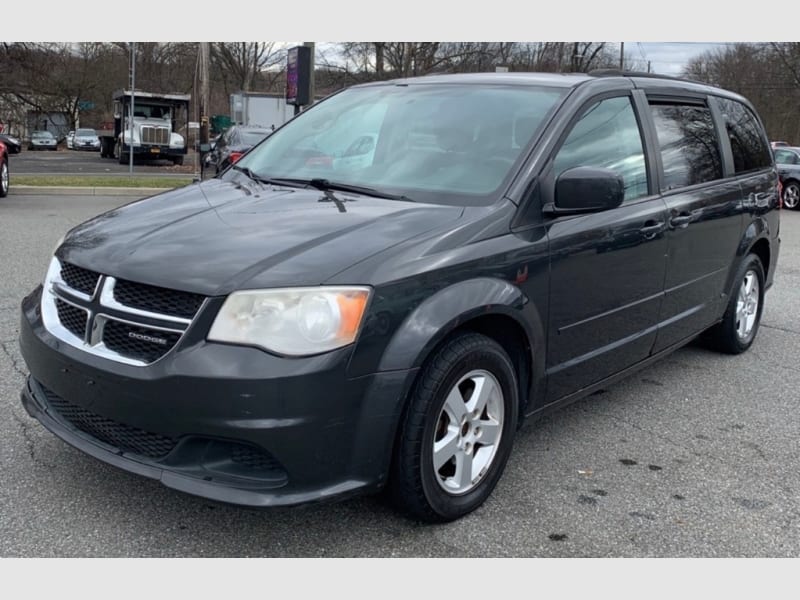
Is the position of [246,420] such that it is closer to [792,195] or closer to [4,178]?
[4,178]

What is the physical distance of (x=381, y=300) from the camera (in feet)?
8.70

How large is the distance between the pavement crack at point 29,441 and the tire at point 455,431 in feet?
5.28

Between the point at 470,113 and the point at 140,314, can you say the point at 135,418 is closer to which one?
the point at 140,314

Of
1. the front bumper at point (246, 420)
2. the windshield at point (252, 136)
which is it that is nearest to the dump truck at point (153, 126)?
the windshield at point (252, 136)

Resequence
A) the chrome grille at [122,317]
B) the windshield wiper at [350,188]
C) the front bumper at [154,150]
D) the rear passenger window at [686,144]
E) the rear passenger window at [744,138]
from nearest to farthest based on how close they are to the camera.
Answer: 1. the chrome grille at [122,317]
2. the windshield wiper at [350,188]
3. the rear passenger window at [686,144]
4. the rear passenger window at [744,138]
5. the front bumper at [154,150]

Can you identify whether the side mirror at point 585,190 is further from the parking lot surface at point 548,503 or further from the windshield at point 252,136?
the windshield at point 252,136

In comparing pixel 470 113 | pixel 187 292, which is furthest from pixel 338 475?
pixel 470 113

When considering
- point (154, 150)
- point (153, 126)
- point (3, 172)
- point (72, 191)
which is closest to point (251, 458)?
point (3, 172)

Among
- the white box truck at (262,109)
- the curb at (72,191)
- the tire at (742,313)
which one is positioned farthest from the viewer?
the white box truck at (262,109)

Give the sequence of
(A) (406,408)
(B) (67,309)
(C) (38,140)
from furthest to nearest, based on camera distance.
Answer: (C) (38,140)
(B) (67,309)
(A) (406,408)

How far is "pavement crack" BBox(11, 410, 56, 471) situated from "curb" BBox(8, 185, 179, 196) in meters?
11.3

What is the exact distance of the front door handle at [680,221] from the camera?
13.7 ft

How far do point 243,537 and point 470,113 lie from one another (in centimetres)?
218

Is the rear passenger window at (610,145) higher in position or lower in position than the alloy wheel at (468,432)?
higher
